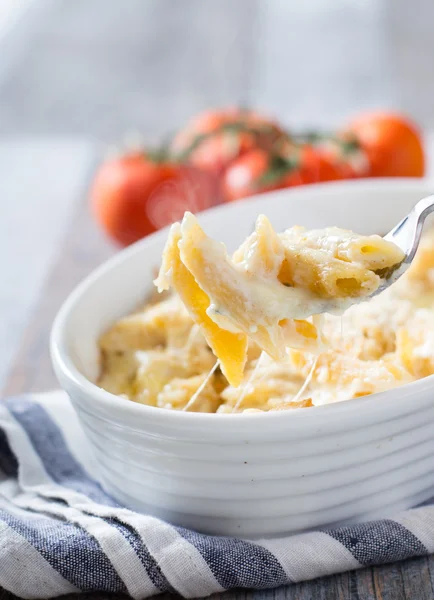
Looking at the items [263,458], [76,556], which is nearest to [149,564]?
[76,556]

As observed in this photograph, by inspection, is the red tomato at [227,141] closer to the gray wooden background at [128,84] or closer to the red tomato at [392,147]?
the red tomato at [392,147]

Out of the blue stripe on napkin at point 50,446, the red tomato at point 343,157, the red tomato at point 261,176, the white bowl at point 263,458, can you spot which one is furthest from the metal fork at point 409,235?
the red tomato at point 343,157

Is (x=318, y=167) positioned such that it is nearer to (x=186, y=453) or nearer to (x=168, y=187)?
(x=168, y=187)

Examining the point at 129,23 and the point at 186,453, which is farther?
the point at 129,23

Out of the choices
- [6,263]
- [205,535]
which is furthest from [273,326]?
[6,263]

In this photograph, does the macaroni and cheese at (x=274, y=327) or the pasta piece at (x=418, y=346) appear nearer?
the macaroni and cheese at (x=274, y=327)

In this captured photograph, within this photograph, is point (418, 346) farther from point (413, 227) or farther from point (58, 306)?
point (58, 306)

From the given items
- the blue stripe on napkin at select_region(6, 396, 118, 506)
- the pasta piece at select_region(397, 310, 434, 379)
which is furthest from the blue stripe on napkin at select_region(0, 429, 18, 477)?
the pasta piece at select_region(397, 310, 434, 379)

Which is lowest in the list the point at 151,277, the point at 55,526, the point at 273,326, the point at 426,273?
the point at 55,526
